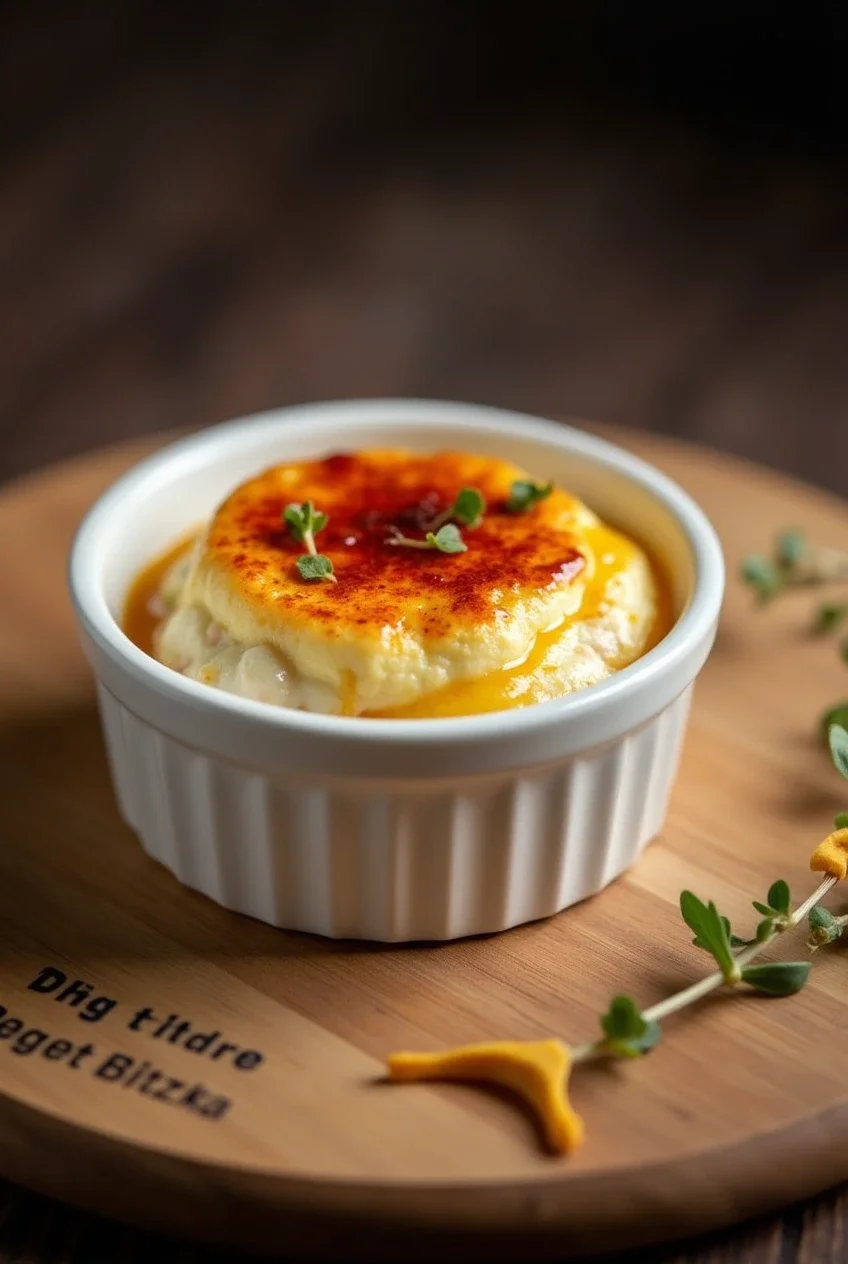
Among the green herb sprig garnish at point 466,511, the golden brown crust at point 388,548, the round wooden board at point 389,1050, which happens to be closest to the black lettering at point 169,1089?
the round wooden board at point 389,1050

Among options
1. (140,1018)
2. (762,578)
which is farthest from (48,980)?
(762,578)

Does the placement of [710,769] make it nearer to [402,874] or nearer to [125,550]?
[402,874]

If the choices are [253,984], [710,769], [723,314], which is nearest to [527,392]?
[723,314]

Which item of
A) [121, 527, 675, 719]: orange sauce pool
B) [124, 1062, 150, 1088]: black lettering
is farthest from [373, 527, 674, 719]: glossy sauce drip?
[124, 1062, 150, 1088]: black lettering

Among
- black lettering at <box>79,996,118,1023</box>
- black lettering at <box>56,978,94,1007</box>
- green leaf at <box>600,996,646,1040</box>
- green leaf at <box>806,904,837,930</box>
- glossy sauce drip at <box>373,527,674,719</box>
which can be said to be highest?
glossy sauce drip at <box>373,527,674,719</box>

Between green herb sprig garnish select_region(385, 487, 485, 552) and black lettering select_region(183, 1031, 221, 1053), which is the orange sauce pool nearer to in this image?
green herb sprig garnish select_region(385, 487, 485, 552)

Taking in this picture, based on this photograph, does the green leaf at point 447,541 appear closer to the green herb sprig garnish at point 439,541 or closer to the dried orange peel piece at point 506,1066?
the green herb sprig garnish at point 439,541

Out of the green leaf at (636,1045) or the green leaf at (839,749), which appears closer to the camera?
the green leaf at (636,1045)
